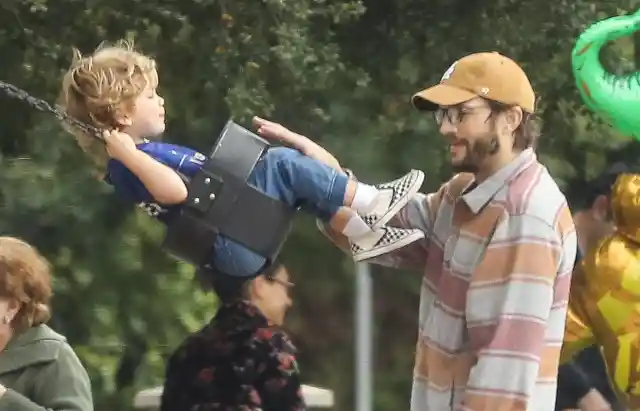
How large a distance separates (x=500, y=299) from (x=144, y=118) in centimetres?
78

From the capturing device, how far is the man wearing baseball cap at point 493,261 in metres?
1.96

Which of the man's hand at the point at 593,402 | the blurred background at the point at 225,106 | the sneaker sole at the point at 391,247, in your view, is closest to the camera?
the sneaker sole at the point at 391,247

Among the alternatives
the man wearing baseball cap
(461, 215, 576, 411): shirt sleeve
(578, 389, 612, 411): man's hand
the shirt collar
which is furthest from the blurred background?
(461, 215, 576, 411): shirt sleeve

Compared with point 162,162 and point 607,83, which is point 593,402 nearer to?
point 607,83

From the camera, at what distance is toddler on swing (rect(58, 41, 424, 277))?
2.05m

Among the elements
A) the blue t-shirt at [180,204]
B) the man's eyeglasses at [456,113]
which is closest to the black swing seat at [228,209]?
the blue t-shirt at [180,204]

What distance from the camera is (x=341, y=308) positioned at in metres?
3.86

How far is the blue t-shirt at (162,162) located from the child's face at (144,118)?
0.03 m

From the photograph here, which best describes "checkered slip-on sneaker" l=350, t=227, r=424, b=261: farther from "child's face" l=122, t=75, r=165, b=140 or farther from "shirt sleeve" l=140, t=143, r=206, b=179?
"child's face" l=122, t=75, r=165, b=140

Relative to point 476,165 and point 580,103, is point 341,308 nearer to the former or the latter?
point 580,103

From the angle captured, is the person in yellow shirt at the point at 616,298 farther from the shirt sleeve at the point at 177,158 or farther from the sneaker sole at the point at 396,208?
the shirt sleeve at the point at 177,158

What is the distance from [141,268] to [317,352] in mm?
829

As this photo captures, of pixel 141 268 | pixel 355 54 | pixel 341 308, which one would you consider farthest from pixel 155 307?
pixel 355 54

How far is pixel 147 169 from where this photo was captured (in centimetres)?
201
